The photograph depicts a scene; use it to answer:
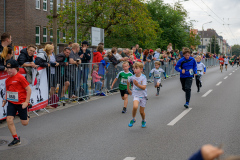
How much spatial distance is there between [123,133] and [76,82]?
541 cm

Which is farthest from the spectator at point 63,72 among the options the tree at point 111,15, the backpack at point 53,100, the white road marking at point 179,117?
the tree at point 111,15

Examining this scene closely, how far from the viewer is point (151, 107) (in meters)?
11.3

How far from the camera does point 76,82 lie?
41.2 ft

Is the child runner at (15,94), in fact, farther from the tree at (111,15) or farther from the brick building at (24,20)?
the brick building at (24,20)

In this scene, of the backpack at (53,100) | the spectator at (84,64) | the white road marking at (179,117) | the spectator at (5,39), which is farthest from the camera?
the spectator at (84,64)

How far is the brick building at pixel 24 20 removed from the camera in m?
35.0

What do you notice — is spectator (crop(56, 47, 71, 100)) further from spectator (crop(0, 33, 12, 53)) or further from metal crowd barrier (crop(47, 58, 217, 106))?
spectator (crop(0, 33, 12, 53))

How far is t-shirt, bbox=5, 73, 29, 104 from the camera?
21.6 feet

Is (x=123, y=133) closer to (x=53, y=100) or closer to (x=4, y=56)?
(x=4, y=56)

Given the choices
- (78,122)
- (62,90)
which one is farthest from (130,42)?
(78,122)

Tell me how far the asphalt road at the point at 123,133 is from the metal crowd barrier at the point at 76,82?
0.68 m

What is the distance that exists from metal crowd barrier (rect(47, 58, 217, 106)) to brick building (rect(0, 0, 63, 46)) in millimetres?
20673

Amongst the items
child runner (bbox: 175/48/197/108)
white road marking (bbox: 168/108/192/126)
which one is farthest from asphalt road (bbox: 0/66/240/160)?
child runner (bbox: 175/48/197/108)

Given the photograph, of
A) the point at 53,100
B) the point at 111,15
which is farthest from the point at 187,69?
the point at 111,15
